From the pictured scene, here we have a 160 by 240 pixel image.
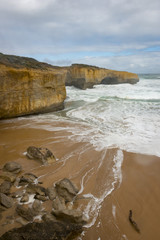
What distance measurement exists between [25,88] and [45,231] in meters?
6.21

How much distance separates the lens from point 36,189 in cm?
299

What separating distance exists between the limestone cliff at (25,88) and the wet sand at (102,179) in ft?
5.48

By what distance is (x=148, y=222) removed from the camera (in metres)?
2.64

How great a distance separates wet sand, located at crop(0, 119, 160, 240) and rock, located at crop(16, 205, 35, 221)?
135 mm

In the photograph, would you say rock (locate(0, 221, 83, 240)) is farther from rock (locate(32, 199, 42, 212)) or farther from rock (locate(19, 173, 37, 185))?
rock (locate(19, 173, 37, 185))

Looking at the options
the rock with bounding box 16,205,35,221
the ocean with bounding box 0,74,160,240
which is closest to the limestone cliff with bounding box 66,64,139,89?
the ocean with bounding box 0,74,160,240

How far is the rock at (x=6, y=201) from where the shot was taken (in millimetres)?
2609

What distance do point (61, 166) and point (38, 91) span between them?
4.86m

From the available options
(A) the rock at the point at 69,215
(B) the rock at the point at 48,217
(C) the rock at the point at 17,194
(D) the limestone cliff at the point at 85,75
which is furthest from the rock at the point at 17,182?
(D) the limestone cliff at the point at 85,75

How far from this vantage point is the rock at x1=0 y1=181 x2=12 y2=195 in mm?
2894

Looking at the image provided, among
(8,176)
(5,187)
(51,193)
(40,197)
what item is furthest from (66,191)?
(8,176)

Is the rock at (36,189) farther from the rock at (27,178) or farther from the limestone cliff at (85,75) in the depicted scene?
the limestone cliff at (85,75)

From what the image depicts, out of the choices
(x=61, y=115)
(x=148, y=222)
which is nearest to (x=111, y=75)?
(x=61, y=115)

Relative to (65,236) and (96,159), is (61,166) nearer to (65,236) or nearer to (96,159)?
(96,159)
